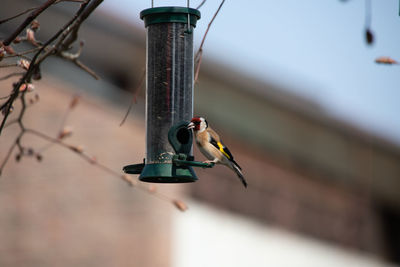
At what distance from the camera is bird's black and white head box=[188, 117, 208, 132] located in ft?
23.2

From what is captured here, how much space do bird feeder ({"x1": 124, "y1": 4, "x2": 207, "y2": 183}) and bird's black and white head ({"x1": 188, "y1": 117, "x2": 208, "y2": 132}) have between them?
0.06 metres

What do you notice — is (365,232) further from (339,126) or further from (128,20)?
(128,20)

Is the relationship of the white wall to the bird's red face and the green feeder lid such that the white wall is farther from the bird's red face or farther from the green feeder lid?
the green feeder lid

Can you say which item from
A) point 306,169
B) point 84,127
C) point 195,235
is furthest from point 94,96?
point 306,169

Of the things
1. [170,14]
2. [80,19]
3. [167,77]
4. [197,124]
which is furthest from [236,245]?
[80,19]

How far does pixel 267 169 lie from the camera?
18453 millimetres

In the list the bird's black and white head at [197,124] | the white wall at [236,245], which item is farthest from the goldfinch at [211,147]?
the white wall at [236,245]

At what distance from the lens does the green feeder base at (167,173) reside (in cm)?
679

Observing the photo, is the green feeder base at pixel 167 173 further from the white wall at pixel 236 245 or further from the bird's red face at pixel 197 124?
the white wall at pixel 236 245

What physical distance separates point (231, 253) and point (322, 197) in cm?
453

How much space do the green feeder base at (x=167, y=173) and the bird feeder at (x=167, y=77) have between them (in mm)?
141

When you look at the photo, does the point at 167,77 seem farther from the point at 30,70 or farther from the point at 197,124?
the point at 30,70

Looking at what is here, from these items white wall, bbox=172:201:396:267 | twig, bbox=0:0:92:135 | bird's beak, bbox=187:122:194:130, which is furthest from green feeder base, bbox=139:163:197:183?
white wall, bbox=172:201:396:267

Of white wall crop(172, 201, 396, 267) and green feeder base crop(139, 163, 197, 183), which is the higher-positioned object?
white wall crop(172, 201, 396, 267)
